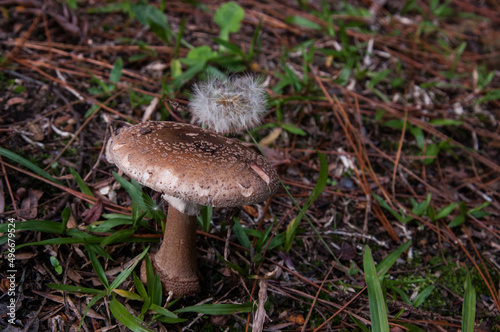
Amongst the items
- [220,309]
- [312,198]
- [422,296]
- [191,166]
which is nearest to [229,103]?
[191,166]

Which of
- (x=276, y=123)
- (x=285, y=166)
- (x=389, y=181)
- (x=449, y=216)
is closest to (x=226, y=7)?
(x=276, y=123)

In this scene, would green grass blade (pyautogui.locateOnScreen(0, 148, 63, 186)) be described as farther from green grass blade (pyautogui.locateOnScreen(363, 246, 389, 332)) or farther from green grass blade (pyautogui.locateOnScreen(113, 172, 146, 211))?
green grass blade (pyautogui.locateOnScreen(363, 246, 389, 332))

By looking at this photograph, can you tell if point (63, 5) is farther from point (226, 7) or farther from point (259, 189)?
point (259, 189)

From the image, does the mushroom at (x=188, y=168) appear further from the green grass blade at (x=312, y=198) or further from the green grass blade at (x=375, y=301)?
the green grass blade at (x=375, y=301)

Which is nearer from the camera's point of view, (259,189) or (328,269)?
(259,189)

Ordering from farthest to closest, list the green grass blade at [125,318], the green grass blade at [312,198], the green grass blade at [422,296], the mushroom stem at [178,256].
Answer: the green grass blade at [422,296] → the green grass blade at [312,198] → the mushroom stem at [178,256] → the green grass blade at [125,318]

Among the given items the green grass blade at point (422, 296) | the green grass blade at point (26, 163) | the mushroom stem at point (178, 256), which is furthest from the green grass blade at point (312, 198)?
the green grass blade at point (26, 163)

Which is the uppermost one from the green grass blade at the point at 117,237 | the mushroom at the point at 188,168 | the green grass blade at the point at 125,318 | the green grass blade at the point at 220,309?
the mushroom at the point at 188,168
